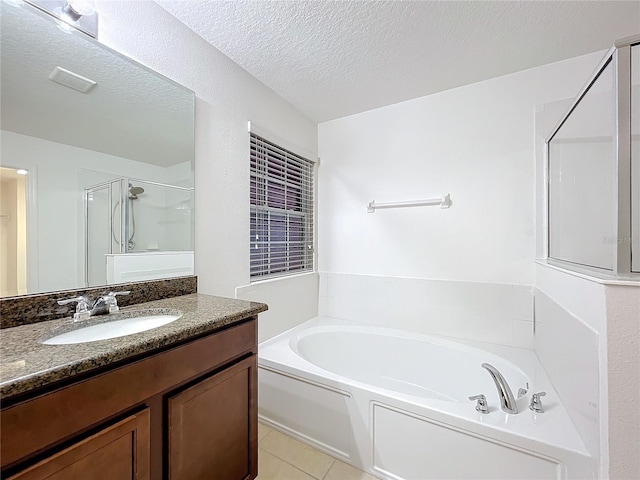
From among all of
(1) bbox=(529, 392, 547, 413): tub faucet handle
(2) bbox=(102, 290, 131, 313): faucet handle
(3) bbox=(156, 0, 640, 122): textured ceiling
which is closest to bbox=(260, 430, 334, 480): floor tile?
(1) bbox=(529, 392, 547, 413): tub faucet handle

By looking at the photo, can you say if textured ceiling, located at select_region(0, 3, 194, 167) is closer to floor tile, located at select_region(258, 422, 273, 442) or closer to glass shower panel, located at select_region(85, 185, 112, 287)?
glass shower panel, located at select_region(85, 185, 112, 287)

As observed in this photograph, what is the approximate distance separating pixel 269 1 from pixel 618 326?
78.9 inches

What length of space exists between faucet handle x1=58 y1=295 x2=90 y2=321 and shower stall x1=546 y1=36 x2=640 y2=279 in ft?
6.44

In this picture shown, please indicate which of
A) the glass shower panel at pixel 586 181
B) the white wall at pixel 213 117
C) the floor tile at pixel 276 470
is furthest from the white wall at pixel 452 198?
the floor tile at pixel 276 470

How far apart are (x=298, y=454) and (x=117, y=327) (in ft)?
4.02

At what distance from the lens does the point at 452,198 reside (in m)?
2.17

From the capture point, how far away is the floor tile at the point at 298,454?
4.91 feet

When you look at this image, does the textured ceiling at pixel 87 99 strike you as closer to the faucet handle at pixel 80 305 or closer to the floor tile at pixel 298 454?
the faucet handle at pixel 80 305

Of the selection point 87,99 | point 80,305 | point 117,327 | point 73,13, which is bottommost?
point 117,327

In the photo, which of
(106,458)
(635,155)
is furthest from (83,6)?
(635,155)

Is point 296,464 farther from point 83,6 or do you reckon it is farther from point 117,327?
point 83,6

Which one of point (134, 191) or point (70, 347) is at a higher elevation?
point (134, 191)

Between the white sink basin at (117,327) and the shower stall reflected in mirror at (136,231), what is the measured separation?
0.21 m

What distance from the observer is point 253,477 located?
47.4 inches
